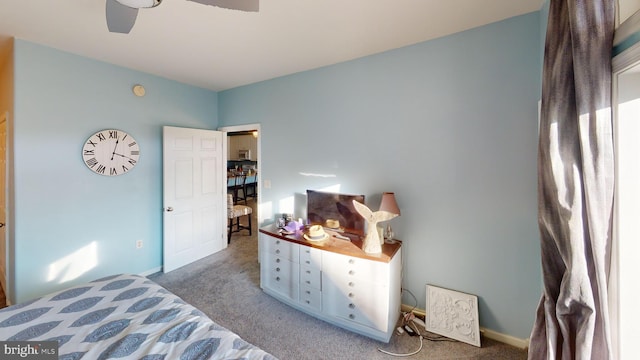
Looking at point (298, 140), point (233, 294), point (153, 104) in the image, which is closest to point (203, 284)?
point (233, 294)

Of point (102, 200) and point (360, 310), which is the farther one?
point (102, 200)

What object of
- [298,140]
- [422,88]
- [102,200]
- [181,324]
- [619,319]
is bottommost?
[181,324]

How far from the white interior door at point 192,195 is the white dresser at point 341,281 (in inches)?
61.0

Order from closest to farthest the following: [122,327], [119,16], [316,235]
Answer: [122,327] < [119,16] < [316,235]

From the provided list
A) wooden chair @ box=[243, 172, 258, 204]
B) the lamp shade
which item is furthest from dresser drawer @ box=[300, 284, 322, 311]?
wooden chair @ box=[243, 172, 258, 204]

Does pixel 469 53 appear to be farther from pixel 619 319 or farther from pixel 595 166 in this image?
pixel 619 319

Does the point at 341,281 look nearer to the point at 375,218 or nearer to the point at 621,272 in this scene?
the point at 375,218

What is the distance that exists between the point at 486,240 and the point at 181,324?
221 cm

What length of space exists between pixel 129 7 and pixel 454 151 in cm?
248

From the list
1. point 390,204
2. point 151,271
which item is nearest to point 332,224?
point 390,204

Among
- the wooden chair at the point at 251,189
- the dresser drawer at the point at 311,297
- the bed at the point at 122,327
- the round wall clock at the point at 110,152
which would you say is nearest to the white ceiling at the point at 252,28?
the round wall clock at the point at 110,152

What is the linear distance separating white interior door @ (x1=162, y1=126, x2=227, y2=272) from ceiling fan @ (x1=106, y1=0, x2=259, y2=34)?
1667 mm

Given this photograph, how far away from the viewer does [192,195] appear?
338cm

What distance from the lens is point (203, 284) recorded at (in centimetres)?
281
